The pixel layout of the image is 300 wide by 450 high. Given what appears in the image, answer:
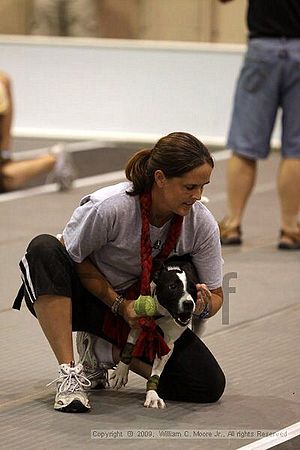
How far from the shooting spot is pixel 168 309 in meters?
3.34

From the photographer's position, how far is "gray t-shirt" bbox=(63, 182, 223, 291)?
134 inches

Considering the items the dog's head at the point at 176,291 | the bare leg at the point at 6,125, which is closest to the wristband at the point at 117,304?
the dog's head at the point at 176,291

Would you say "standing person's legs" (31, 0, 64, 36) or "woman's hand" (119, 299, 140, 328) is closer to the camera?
"woman's hand" (119, 299, 140, 328)

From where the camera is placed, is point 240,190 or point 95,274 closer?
point 95,274

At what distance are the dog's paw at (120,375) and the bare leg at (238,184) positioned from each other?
2.39 metres

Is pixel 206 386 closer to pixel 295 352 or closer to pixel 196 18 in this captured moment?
pixel 295 352

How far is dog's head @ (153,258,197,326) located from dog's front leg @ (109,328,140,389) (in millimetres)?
166

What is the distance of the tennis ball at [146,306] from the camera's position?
3348 mm

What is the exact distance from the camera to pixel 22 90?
31.1 ft

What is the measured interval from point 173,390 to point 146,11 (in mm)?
6186

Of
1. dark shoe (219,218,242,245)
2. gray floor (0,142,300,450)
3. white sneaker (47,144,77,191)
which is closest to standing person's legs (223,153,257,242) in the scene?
dark shoe (219,218,242,245)

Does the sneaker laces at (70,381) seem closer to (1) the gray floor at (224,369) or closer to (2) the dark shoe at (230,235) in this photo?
(1) the gray floor at (224,369)

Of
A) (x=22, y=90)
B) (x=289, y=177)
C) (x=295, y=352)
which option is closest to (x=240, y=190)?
(x=289, y=177)

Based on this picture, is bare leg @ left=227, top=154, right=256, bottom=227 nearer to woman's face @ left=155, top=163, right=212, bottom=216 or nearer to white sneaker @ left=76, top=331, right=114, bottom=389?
white sneaker @ left=76, top=331, right=114, bottom=389
